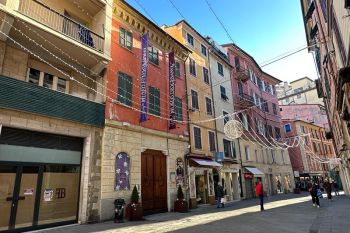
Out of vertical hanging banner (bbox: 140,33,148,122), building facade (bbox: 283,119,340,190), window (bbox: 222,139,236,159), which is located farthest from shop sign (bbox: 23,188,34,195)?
building facade (bbox: 283,119,340,190)

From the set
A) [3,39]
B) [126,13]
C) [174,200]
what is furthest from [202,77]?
[3,39]

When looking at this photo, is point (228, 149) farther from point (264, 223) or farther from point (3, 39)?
point (3, 39)

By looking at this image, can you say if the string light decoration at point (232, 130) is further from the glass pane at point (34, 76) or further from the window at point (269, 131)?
the glass pane at point (34, 76)

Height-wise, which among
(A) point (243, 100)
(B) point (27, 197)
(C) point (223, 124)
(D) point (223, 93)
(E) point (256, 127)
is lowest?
(B) point (27, 197)

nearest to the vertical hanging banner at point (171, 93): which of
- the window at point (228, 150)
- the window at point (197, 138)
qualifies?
the window at point (197, 138)

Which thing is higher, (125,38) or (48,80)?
(125,38)

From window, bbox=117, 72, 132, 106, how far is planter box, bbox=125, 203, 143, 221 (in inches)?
223

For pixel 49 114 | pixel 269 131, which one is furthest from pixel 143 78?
pixel 269 131

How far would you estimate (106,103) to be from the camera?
44.1 ft

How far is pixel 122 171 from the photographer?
13.5m

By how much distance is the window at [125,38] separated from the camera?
15.5 metres

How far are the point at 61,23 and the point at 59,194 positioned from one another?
26.4ft

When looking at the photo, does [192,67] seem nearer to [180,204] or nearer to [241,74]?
[241,74]

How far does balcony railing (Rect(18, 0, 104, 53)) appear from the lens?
36.6 feet
